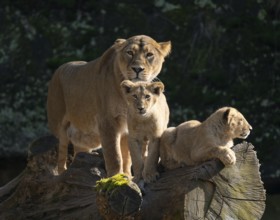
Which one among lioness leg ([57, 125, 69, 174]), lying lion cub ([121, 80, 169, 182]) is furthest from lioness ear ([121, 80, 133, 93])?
lioness leg ([57, 125, 69, 174])

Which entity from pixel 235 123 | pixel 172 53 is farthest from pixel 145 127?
pixel 172 53

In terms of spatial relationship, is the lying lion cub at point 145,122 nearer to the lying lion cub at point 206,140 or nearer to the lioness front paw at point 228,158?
the lying lion cub at point 206,140

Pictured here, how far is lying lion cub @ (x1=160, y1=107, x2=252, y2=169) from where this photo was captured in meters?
8.80

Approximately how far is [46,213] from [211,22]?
32.3 ft

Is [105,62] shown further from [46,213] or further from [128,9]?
[128,9]

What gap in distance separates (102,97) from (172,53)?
8.52 m

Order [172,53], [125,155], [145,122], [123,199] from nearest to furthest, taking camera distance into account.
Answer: [123,199], [145,122], [125,155], [172,53]

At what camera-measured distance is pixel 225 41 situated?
1933cm

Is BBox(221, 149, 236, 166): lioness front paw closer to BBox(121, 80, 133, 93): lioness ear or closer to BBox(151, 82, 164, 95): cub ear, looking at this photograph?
BBox(151, 82, 164, 95): cub ear

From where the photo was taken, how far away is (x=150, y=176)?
923 centimetres

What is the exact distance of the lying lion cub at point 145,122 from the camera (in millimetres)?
9273

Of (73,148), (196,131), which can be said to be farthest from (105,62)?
(196,131)

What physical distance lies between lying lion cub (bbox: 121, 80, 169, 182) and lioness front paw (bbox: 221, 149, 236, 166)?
788 mm

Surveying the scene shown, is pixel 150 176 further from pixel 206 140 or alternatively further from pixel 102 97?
pixel 102 97
